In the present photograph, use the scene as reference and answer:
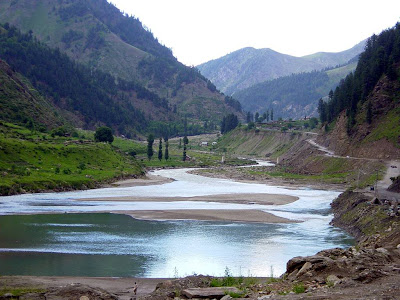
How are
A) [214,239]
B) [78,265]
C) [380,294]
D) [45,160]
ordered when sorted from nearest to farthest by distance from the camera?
1. [380,294]
2. [78,265]
3. [214,239]
4. [45,160]

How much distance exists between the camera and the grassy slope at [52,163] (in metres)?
100

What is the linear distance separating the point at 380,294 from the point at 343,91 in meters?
163

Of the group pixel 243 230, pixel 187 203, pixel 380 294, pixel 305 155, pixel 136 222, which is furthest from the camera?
pixel 305 155

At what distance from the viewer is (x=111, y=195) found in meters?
102

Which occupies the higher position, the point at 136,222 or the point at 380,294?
the point at 380,294

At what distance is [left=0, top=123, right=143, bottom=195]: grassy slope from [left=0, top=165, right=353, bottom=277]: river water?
10251 mm

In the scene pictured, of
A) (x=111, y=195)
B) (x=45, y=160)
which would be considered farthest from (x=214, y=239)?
(x=45, y=160)

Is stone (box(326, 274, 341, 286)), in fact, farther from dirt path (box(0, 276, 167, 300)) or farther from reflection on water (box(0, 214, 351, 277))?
reflection on water (box(0, 214, 351, 277))

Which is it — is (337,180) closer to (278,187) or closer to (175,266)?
(278,187)

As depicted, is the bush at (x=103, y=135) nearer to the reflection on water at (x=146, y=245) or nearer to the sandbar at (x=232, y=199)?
the sandbar at (x=232, y=199)

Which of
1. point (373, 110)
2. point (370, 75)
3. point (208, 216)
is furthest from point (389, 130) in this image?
point (208, 216)

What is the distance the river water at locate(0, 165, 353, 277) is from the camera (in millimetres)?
42938

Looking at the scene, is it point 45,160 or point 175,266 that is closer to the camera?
point 175,266

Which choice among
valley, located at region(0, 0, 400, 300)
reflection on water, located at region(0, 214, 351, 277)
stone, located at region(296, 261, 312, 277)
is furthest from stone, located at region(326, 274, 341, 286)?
reflection on water, located at region(0, 214, 351, 277)
